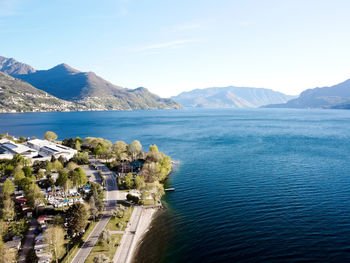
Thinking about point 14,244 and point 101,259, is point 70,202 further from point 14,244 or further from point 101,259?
point 101,259

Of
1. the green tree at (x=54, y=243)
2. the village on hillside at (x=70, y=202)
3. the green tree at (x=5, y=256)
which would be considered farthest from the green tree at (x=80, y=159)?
the green tree at (x=5, y=256)

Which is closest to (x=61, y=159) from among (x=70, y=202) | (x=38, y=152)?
(x=38, y=152)

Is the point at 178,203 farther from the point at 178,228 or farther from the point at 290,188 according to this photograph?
the point at 290,188

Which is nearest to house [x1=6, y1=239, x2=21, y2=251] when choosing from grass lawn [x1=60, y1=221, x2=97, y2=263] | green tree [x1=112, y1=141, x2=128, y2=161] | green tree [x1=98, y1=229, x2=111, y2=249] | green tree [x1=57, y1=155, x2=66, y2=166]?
grass lawn [x1=60, y1=221, x2=97, y2=263]

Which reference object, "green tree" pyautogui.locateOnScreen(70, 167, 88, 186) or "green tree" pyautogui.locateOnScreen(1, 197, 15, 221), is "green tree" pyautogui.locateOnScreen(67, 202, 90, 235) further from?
"green tree" pyautogui.locateOnScreen(70, 167, 88, 186)

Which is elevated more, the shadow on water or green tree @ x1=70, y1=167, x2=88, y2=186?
green tree @ x1=70, y1=167, x2=88, y2=186

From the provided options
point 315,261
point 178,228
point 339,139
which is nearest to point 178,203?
point 178,228
